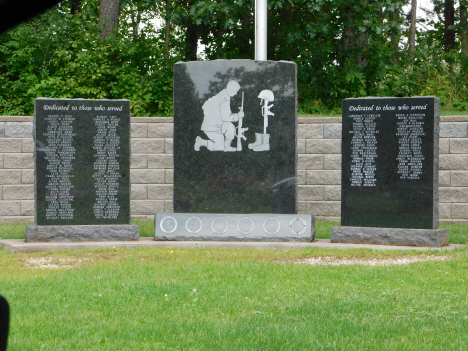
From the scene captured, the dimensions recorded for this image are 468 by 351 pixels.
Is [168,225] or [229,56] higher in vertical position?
[229,56]

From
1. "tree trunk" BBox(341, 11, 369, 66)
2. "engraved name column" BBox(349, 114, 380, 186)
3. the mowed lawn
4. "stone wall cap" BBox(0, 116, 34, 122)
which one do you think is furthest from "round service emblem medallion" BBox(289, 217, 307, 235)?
"tree trunk" BBox(341, 11, 369, 66)

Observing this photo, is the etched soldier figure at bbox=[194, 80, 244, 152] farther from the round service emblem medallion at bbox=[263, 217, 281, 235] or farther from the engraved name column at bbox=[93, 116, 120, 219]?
the engraved name column at bbox=[93, 116, 120, 219]

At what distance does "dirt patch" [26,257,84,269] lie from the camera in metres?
7.42

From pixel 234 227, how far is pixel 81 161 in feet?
7.73

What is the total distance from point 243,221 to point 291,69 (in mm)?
2296

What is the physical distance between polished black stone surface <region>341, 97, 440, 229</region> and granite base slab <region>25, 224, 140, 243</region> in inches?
122

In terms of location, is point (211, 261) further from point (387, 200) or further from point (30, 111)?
point (30, 111)

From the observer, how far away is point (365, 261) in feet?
25.2

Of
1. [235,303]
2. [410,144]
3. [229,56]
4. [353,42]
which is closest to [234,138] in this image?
[410,144]

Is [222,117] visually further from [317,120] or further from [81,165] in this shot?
[317,120]

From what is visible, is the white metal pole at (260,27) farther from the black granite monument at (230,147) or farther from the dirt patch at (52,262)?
the dirt patch at (52,262)

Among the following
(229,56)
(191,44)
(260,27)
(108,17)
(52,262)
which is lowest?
(52,262)

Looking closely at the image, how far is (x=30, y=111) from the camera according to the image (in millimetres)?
16797

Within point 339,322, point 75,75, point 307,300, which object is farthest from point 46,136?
point 75,75
